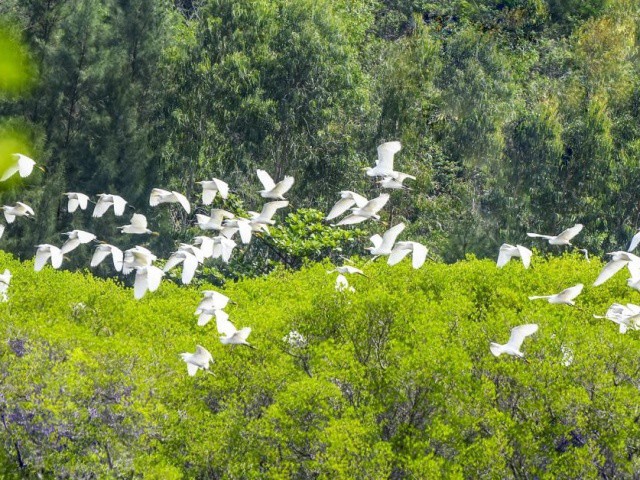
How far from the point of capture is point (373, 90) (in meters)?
44.6

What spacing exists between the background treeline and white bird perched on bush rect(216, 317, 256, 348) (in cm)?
2157

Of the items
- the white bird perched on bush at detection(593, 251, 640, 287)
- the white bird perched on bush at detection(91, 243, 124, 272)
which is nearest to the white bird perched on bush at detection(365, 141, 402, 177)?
the white bird perched on bush at detection(593, 251, 640, 287)

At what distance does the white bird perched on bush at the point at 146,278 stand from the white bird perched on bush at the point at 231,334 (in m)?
1.90

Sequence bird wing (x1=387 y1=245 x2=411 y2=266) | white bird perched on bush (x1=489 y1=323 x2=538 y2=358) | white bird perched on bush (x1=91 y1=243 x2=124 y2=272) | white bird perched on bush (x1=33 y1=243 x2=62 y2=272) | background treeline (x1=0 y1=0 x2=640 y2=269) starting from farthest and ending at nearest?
background treeline (x1=0 y1=0 x2=640 y2=269)
white bird perched on bush (x1=33 y1=243 x2=62 y2=272)
white bird perched on bush (x1=91 y1=243 x2=124 y2=272)
bird wing (x1=387 y1=245 x2=411 y2=266)
white bird perched on bush (x1=489 y1=323 x2=538 y2=358)

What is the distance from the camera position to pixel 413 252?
19906 millimetres

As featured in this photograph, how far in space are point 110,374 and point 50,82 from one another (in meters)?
25.4

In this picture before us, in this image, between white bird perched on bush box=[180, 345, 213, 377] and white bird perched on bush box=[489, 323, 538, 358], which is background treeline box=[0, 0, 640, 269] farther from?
white bird perched on bush box=[489, 323, 538, 358]

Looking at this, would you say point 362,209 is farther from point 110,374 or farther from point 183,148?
point 183,148

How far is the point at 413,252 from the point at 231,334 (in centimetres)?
308

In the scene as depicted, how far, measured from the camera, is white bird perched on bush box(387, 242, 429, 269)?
64.7 feet

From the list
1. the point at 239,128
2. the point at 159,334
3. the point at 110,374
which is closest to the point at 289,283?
the point at 159,334

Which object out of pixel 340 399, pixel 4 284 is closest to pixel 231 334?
pixel 340 399

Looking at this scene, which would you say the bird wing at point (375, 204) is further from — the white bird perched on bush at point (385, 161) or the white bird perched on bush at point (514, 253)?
the white bird perched on bush at point (514, 253)

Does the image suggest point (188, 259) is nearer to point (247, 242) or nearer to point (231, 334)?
point (247, 242)
